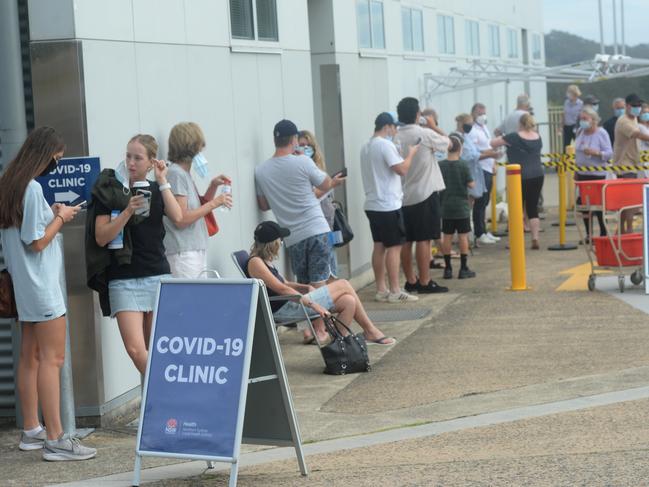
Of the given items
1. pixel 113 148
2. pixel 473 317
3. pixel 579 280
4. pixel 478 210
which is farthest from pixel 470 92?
pixel 113 148

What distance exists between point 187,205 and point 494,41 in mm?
19263

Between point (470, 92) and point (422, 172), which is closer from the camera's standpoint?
point (422, 172)

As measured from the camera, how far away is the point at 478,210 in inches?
733

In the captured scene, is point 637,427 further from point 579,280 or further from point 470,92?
point 470,92

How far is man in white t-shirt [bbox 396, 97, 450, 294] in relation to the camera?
46.2 ft

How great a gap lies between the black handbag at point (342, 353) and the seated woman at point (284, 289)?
21cm

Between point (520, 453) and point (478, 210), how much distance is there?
38.2 feet

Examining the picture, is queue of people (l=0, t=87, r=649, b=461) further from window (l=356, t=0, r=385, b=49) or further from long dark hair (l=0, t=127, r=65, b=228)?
window (l=356, t=0, r=385, b=49)

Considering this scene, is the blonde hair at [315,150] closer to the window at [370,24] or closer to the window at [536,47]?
the window at [370,24]

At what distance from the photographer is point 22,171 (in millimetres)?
7375

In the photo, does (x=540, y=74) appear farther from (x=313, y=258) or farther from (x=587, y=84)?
(x=587, y=84)

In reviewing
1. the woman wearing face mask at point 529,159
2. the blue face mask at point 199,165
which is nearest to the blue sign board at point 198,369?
the blue face mask at point 199,165

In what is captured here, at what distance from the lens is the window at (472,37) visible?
2405 centimetres

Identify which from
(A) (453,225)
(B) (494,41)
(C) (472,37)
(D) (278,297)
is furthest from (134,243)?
(B) (494,41)
